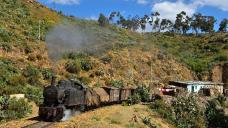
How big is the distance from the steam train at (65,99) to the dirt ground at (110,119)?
777mm

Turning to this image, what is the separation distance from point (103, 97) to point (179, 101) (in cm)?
1145

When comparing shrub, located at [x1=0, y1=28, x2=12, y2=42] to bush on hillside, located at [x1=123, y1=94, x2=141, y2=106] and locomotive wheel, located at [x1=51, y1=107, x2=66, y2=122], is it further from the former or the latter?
locomotive wheel, located at [x1=51, y1=107, x2=66, y2=122]

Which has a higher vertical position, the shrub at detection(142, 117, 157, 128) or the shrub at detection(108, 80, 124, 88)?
the shrub at detection(108, 80, 124, 88)

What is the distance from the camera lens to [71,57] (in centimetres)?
6781

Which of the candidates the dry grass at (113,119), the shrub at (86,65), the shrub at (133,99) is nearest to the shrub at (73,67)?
the shrub at (86,65)

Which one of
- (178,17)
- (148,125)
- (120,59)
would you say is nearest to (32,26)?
(120,59)

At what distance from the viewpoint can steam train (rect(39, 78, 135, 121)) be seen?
29.3m

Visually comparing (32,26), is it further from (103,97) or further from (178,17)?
(178,17)

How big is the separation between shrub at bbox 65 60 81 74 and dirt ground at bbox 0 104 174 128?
19773 millimetres

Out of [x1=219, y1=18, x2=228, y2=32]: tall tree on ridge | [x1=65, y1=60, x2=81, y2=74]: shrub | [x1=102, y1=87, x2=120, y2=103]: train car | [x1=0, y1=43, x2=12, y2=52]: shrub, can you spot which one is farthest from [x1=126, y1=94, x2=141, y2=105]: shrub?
[x1=219, y1=18, x2=228, y2=32]: tall tree on ridge

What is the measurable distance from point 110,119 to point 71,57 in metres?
35.6

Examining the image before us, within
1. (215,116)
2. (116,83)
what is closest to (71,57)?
(116,83)

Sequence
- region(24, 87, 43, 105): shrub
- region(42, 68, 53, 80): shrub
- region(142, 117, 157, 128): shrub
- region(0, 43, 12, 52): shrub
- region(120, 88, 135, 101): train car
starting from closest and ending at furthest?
1. region(142, 117, 157, 128): shrub
2. region(24, 87, 43, 105): shrub
3. region(120, 88, 135, 101): train car
4. region(42, 68, 53, 80): shrub
5. region(0, 43, 12, 52): shrub

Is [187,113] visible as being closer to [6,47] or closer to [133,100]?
[133,100]
